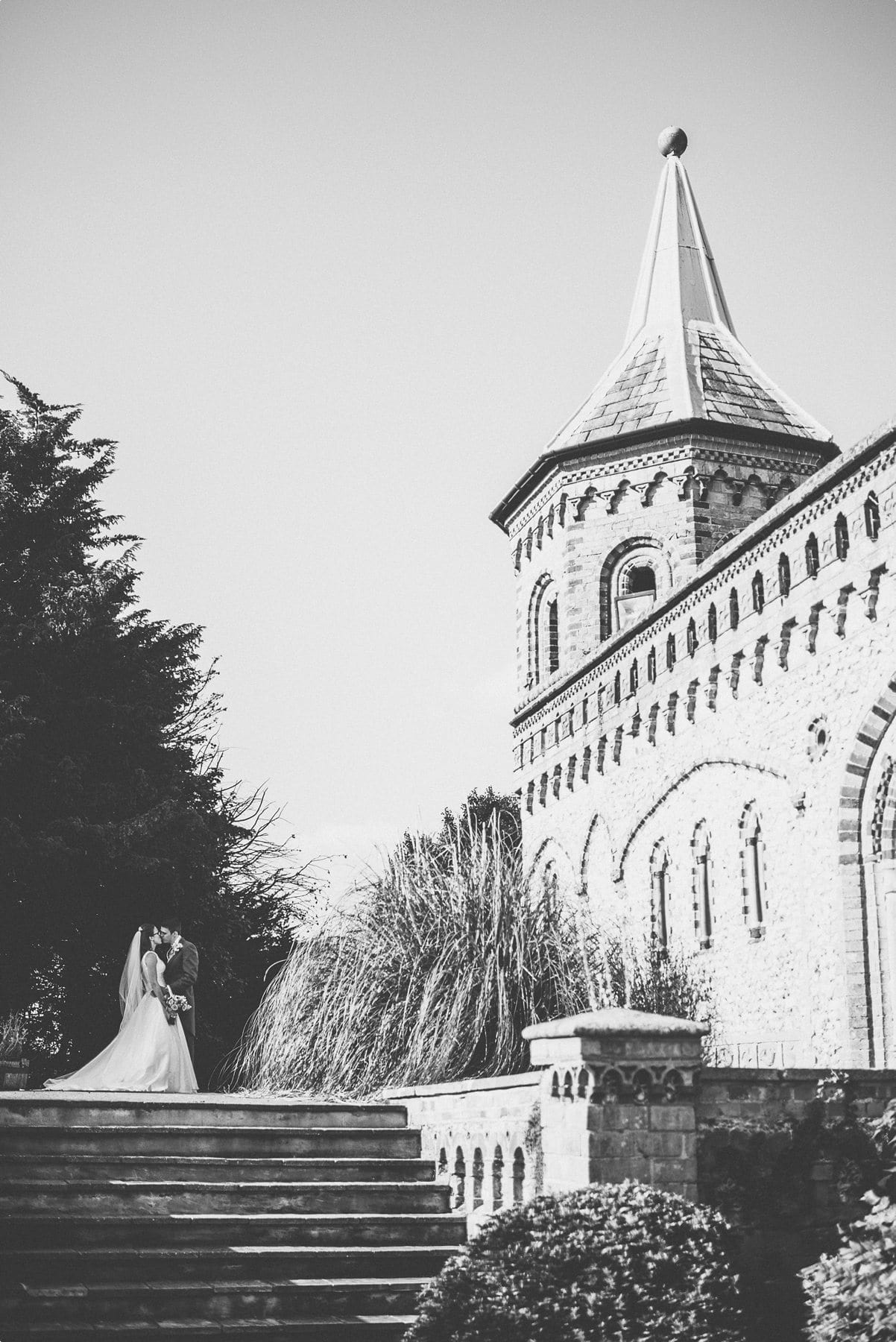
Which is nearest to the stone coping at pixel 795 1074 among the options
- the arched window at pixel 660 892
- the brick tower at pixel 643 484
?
the arched window at pixel 660 892

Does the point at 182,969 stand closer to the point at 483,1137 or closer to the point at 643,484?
the point at 483,1137

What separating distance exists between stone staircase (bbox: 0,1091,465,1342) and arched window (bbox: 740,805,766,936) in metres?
6.92

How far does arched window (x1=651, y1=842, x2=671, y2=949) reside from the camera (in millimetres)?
18984

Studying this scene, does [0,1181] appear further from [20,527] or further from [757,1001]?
[20,527]

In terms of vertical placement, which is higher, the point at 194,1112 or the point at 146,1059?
the point at 146,1059

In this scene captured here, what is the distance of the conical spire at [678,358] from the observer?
81.6 ft

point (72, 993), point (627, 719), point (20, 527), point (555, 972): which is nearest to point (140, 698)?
point (20, 527)

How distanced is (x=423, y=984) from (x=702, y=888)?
288 inches

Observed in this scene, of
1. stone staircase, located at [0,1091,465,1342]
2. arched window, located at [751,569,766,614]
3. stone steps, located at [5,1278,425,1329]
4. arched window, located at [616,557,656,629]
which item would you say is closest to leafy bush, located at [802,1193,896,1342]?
stone staircase, located at [0,1091,465,1342]

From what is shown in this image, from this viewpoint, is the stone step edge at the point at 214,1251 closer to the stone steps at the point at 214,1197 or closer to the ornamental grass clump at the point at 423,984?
the stone steps at the point at 214,1197

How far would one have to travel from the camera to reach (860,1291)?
598cm

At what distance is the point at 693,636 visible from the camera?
1823 cm

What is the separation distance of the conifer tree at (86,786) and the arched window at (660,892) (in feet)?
25.2

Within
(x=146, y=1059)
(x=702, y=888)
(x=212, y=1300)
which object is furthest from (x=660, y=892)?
(x=212, y=1300)
